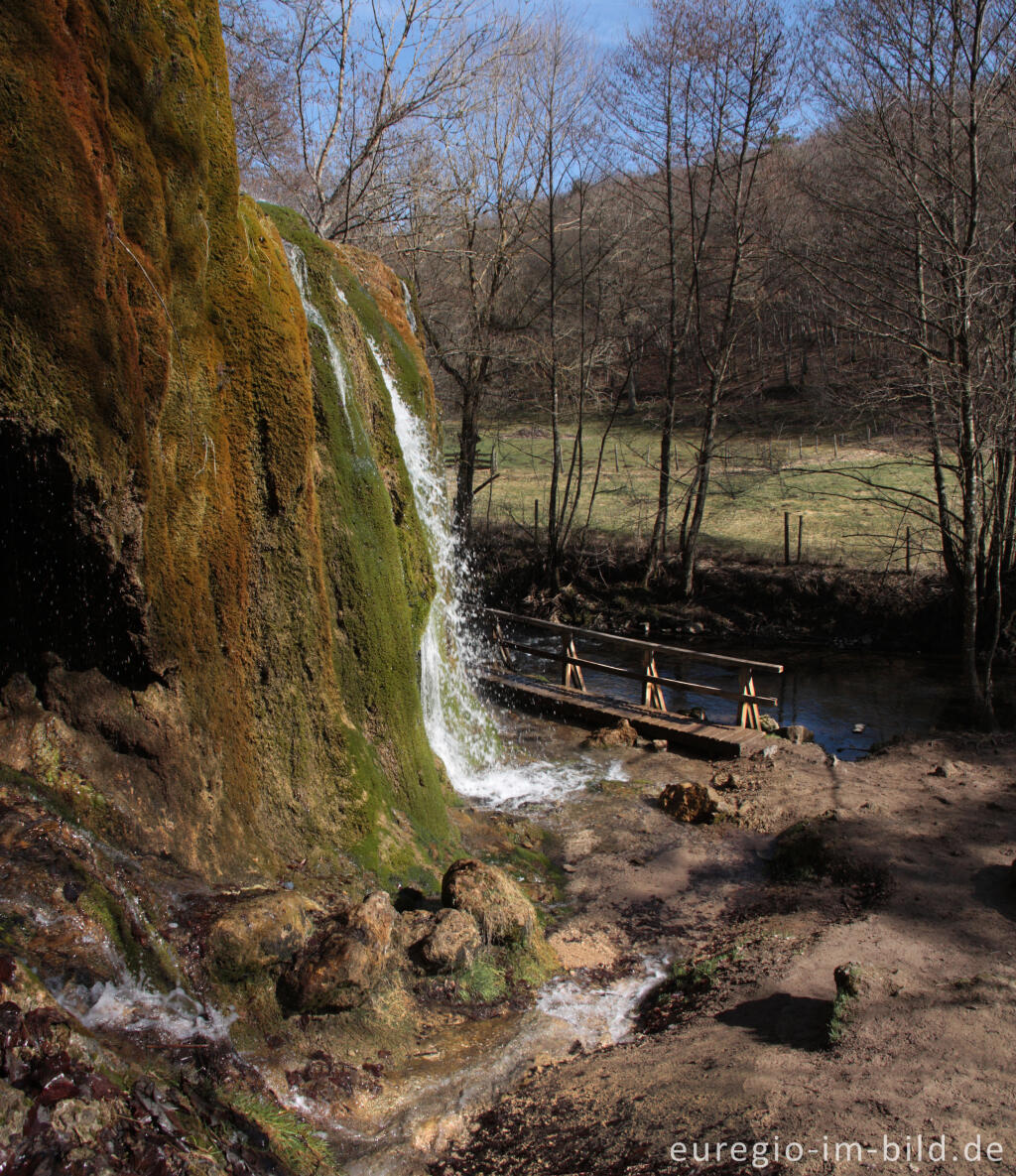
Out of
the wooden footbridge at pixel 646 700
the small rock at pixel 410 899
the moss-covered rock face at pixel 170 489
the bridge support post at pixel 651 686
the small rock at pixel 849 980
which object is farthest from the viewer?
the bridge support post at pixel 651 686

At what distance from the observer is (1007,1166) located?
345 centimetres

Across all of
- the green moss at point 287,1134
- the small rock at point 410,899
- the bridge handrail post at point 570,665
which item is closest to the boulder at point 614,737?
the bridge handrail post at point 570,665

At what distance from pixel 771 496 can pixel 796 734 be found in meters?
15.9

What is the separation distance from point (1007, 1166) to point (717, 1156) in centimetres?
108

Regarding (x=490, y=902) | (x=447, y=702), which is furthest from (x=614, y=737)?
(x=490, y=902)

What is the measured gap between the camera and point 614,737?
12234 millimetres

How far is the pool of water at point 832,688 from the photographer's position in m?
14.1

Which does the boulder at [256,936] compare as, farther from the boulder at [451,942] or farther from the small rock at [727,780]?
the small rock at [727,780]

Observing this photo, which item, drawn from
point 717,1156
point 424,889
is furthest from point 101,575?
point 717,1156

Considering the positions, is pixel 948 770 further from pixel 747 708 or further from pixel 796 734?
pixel 747 708

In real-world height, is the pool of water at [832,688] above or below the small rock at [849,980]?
below

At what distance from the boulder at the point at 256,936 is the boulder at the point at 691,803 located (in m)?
5.40

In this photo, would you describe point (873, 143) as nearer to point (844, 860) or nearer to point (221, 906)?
point (844, 860)

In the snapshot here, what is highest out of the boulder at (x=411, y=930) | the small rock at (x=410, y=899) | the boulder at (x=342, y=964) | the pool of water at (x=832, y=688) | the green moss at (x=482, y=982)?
the boulder at (x=342, y=964)
